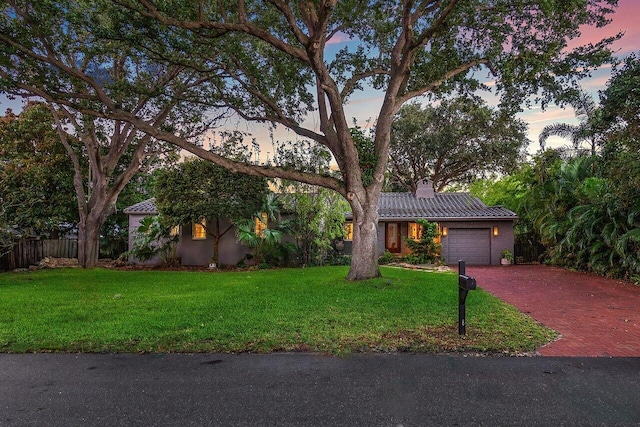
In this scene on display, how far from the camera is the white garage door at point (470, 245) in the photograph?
63.6 feet

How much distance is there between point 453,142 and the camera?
25.3 meters

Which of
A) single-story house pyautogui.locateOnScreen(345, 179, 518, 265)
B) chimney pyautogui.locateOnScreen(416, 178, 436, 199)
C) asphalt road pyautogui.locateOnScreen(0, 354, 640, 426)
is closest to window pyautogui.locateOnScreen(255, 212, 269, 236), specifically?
single-story house pyautogui.locateOnScreen(345, 179, 518, 265)

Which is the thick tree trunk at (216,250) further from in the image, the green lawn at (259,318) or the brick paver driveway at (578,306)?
the brick paver driveway at (578,306)

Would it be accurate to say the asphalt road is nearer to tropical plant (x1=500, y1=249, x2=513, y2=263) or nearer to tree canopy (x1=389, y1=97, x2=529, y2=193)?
tropical plant (x1=500, y1=249, x2=513, y2=263)

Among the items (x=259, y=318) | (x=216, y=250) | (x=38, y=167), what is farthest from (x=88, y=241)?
(x=259, y=318)

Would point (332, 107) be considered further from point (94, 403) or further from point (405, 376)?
point (94, 403)

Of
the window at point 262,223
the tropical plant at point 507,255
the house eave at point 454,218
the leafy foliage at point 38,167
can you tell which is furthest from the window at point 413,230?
the leafy foliage at point 38,167

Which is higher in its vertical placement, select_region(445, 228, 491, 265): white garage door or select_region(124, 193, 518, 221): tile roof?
select_region(124, 193, 518, 221): tile roof

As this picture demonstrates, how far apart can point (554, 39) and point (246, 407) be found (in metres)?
11.2

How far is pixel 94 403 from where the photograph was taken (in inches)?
138

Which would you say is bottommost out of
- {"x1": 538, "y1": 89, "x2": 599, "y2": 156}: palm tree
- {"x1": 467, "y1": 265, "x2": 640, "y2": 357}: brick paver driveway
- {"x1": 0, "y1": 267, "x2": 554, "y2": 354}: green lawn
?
{"x1": 467, "y1": 265, "x2": 640, "y2": 357}: brick paver driveway

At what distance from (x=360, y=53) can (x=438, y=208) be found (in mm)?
11106

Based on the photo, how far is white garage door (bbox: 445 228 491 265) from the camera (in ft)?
63.6

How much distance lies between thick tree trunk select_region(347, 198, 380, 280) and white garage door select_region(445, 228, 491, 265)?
34.1 ft
